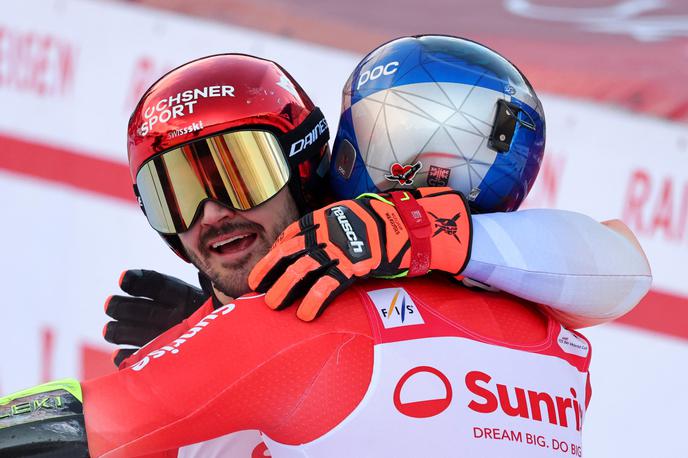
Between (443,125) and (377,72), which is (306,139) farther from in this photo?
(443,125)

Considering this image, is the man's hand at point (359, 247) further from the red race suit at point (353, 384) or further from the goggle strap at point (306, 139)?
the goggle strap at point (306, 139)

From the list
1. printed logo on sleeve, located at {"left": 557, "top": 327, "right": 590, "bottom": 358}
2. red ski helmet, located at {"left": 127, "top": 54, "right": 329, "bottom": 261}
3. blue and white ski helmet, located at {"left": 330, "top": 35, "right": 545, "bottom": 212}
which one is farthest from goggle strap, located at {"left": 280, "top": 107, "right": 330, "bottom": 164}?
printed logo on sleeve, located at {"left": 557, "top": 327, "right": 590, "bottom": 358}

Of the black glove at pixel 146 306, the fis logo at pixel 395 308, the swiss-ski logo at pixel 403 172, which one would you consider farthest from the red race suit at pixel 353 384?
the black glove at pixel 146 306

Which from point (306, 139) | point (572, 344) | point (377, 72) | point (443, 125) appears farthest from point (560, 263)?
point (306, 139)

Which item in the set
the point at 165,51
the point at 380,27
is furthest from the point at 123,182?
the point at 380,27

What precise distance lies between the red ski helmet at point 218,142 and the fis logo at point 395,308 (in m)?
0.45

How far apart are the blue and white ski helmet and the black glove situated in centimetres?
88

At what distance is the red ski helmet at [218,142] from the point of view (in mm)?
2182

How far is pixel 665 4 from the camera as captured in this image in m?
4.51

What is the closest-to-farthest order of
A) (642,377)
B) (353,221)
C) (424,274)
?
(353,221) → (424,274) → (642,377)

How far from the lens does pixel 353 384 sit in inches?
69.1

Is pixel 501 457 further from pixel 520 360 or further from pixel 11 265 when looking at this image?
pixel 11 265

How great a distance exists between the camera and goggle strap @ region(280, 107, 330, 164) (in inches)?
90.9

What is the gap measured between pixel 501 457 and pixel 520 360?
0.19 m
